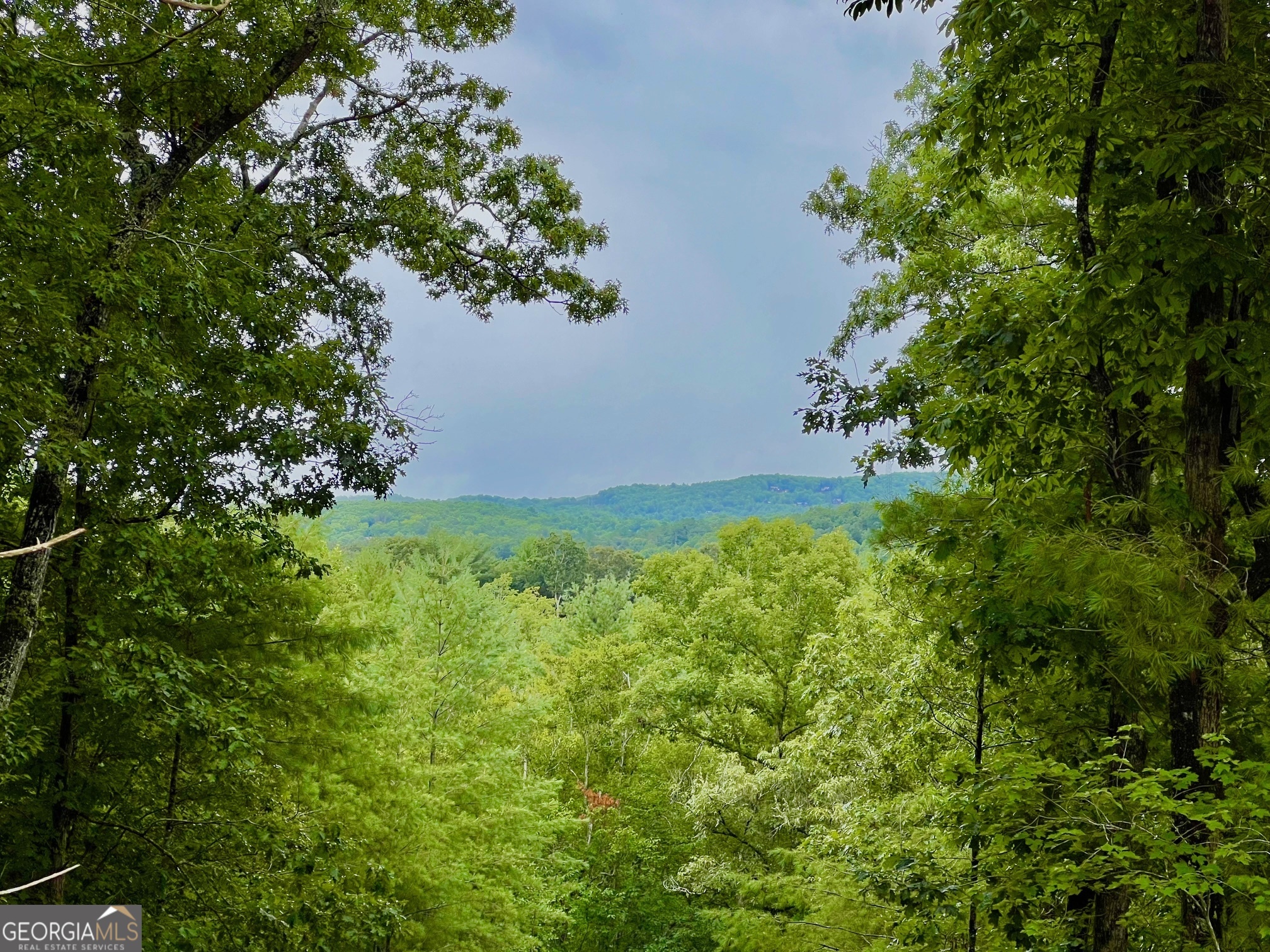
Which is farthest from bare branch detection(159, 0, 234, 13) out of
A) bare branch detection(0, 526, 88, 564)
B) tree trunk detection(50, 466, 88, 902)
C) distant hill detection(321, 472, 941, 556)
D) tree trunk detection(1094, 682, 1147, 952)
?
distant hill detection(321, 472, 941, 556)

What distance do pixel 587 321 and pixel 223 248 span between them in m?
4.22

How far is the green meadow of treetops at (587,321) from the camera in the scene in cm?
383

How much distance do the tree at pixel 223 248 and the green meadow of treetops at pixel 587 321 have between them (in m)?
0.04

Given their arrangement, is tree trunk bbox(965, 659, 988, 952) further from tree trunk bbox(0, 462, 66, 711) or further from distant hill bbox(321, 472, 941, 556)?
distant hill bbox(321, 472, 941, 556)

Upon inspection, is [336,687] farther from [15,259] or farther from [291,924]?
[15,259]

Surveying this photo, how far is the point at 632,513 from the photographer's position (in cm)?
18638

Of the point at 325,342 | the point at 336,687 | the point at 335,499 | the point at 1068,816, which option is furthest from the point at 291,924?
the point at 1068,816

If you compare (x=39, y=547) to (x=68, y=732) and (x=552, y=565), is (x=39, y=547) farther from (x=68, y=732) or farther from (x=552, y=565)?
(x=552, y=565)

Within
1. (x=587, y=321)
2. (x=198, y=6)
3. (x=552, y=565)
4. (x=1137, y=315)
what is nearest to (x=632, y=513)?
(x=552, y=565)

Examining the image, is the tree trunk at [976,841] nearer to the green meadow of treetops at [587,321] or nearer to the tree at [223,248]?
the green meadow of treetops at [587,321]

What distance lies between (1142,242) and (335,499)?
21.3 ft

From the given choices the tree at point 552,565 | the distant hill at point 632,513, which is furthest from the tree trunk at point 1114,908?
the tree at point 552,565

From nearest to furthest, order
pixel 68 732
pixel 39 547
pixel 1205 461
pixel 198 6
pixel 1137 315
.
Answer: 1. pixel 39 547
2. pixel 198 6
3. pixel 1205 461
4. pixel 1137 315
5. pixel 68 732

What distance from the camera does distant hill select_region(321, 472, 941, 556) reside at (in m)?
94.0
